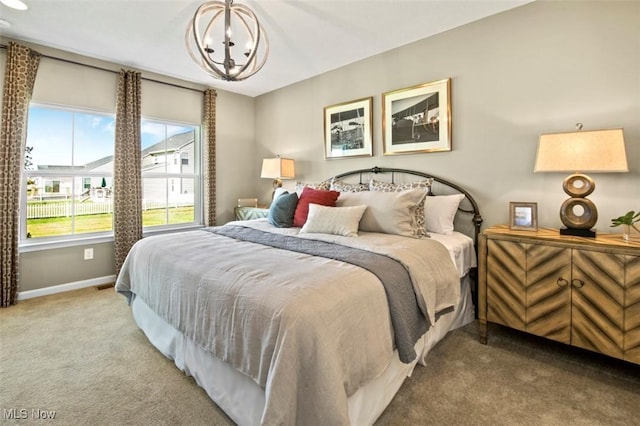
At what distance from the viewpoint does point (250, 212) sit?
14.1 ft

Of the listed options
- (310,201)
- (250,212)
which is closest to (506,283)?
(310,201)

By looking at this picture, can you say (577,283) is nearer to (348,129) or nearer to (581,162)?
(581,162)

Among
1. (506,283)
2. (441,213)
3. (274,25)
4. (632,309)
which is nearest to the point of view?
(632,309)

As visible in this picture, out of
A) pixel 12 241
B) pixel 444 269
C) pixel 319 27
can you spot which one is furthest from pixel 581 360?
pixel 12 241

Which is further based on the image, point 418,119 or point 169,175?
point 169,175

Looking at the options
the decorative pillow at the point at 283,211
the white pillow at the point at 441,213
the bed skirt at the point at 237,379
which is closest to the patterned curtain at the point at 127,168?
the bed skirt at the point at 237,379

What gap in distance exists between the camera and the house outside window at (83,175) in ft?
11.0

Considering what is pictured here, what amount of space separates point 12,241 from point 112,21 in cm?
239

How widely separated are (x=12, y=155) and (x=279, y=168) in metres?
2.74

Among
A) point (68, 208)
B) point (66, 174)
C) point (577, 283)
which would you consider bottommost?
point (577, 283)

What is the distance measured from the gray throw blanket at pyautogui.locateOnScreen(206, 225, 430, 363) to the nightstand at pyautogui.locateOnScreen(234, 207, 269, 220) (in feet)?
6.70

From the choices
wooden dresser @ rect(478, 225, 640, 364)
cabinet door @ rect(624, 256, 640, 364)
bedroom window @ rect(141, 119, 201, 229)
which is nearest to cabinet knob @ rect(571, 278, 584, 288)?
wooden dresser @ rect(478, 225, 640, 364)

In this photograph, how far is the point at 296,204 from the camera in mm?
3037

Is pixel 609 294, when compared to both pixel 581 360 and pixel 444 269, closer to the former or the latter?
pixel 581 360
